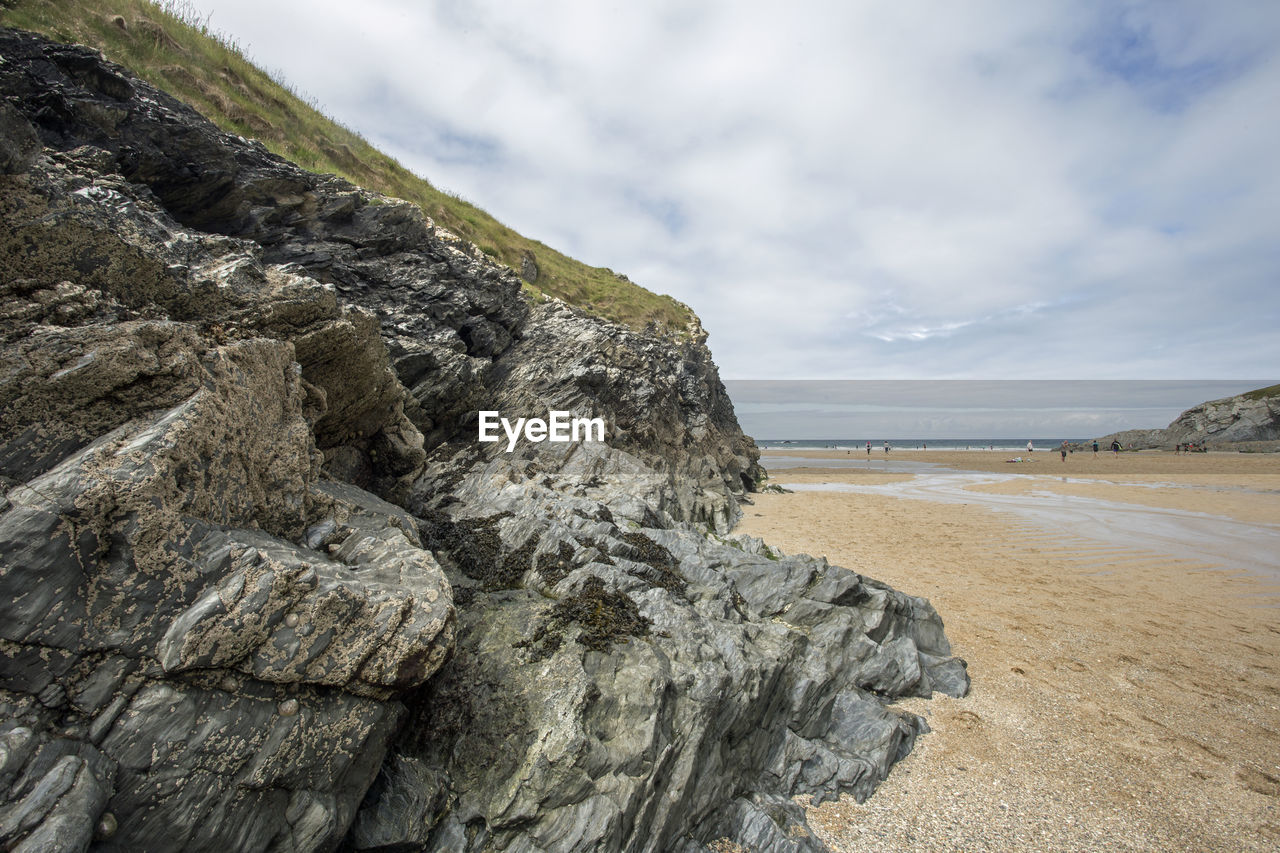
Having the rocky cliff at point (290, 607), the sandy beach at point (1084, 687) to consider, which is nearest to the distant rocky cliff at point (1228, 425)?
the sandy beach at point (1084, 687)

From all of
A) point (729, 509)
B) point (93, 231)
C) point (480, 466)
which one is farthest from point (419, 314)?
point (729, 509)

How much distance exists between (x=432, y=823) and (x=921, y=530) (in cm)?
2031

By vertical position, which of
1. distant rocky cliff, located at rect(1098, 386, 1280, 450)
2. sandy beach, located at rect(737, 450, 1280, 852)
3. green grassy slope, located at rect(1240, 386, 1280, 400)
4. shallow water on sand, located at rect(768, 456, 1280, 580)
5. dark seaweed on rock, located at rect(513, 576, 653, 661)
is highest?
green grassy slope, located at rect(1240, 386, 1280, 400)

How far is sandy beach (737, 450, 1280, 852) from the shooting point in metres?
6.23

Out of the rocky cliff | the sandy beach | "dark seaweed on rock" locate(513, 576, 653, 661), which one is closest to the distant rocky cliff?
the sandy beach

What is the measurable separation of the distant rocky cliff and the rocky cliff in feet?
325

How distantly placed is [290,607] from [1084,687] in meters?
11.8

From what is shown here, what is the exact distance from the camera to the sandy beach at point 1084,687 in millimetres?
6227

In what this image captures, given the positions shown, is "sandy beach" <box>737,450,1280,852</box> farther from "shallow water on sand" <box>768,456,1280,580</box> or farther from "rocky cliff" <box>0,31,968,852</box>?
"rocky cliff" <box>0,31,968,852</box>

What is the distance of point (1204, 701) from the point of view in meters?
8.62

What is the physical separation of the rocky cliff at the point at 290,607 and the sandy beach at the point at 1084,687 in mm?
751

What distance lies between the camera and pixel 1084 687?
29.6 feet

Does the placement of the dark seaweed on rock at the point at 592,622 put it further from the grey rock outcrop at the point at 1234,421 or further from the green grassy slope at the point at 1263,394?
the green grassy slope at the point at 1263,394

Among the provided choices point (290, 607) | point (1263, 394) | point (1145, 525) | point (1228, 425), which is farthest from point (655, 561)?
point (1263, 394)
